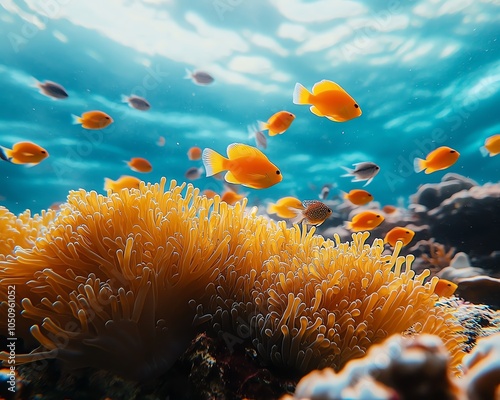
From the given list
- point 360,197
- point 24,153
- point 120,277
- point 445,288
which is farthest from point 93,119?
point 445,288

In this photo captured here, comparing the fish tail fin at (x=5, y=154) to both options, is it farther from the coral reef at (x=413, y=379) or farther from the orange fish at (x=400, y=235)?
the orange fish at (x=400, y=235)

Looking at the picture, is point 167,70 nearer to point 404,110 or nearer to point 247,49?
point 247,49

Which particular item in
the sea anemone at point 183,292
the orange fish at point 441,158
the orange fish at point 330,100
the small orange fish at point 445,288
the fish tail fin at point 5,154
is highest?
the fish tail fin at point 5,154

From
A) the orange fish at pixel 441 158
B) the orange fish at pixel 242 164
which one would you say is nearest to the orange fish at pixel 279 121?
the orange fish at pixel 242 164

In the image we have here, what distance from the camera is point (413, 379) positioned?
879 mm

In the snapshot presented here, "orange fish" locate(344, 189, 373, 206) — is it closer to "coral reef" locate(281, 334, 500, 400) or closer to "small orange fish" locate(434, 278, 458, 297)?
"small orange fish" locate(434, 278, 458, 297)

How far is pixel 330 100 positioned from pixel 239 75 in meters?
13.5

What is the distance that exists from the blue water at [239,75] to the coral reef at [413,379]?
1403cm

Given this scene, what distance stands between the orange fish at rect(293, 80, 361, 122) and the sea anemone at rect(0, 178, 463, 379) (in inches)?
97.7

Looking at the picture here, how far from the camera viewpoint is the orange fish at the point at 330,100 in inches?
168

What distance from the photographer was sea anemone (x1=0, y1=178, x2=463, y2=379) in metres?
1.92

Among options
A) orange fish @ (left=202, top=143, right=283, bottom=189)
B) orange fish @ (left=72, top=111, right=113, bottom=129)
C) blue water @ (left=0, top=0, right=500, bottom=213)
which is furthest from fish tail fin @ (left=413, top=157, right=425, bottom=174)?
blue water @ (left=0, top=0, right=500, bottom=213)

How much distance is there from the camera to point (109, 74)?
16328 mm

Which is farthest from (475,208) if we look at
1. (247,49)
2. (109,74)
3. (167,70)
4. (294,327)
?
(109,74)
